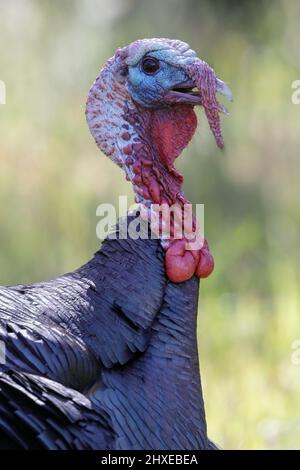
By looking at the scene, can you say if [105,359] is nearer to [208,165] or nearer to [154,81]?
[154,81]

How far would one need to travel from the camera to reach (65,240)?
6.46 m

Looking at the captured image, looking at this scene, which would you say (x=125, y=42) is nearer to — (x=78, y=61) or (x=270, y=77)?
(x=78, y=61)

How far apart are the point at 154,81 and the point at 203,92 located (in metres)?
0.16

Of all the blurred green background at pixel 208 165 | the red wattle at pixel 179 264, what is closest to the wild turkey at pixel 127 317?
the red wattle at pixel 179 264

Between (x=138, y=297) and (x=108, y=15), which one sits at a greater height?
(x=108, y=15)

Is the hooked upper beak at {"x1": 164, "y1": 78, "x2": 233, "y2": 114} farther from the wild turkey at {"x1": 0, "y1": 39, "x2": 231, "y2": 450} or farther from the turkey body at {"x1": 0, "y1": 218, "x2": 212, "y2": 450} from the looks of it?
the turkey body at {"x1": 0, "y1": 218, "x2": 212, "y2": 450}

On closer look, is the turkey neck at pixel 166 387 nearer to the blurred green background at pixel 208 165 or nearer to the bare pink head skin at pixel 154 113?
the bare pink head skin at pixel 154 113

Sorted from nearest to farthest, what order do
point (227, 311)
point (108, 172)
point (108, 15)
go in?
1. point (227, 311)
2. point (108, 172)
3. point (108, 15)

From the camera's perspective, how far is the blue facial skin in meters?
3.64

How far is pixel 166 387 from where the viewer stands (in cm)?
340

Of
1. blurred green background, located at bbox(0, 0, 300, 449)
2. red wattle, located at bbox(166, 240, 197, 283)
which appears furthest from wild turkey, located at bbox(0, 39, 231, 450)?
blurred green background, located at bbox(0, 0, 300, 449)

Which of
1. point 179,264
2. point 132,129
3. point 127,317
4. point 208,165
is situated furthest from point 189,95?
point 208,165

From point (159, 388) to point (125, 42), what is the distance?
454 cm

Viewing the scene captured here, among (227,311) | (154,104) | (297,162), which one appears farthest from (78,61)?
(154,104)
